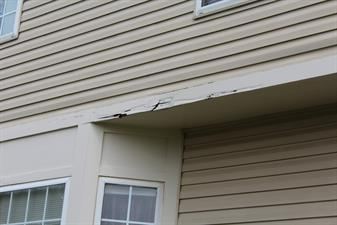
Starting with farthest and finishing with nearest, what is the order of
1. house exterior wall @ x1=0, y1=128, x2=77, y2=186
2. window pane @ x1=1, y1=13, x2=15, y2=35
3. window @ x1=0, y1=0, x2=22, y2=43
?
window pane @ x1=1, y1=13, x2=15, y2=35
window @ x1=0, y1=0, x2=22, y2=43
house exterior wall @ x1=0, y1=128, x2=77, y2=186

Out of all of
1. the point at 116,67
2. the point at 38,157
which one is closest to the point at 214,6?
the point at 116,67

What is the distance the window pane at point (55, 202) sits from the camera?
7.23 metres

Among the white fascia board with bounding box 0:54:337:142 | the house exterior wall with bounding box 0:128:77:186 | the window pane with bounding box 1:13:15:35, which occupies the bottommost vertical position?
the house exterior wall with bounding box 0:128:77:186

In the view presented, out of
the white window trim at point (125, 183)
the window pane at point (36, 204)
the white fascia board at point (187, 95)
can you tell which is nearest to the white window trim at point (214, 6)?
the white fascia board at point (187, 95)

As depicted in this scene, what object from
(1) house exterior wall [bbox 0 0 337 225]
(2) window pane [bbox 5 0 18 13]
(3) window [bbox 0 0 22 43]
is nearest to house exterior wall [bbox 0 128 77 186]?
(1) house exterior wall [bbox 0 0 337 225]

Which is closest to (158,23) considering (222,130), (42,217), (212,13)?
(212,13)

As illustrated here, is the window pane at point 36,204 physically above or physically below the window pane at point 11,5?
below

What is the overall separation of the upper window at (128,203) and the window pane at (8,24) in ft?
8.81

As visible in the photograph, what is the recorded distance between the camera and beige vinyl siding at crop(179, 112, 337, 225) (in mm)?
6090

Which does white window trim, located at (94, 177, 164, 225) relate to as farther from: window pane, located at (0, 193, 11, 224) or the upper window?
window pane, located at (0, 193, 11, 224)

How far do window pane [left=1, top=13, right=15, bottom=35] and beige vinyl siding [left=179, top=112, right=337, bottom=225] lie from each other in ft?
9.38

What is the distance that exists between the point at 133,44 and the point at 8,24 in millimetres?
2301

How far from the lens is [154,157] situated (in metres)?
7.28

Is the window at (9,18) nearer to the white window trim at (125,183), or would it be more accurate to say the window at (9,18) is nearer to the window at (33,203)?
the window at (33,203)
